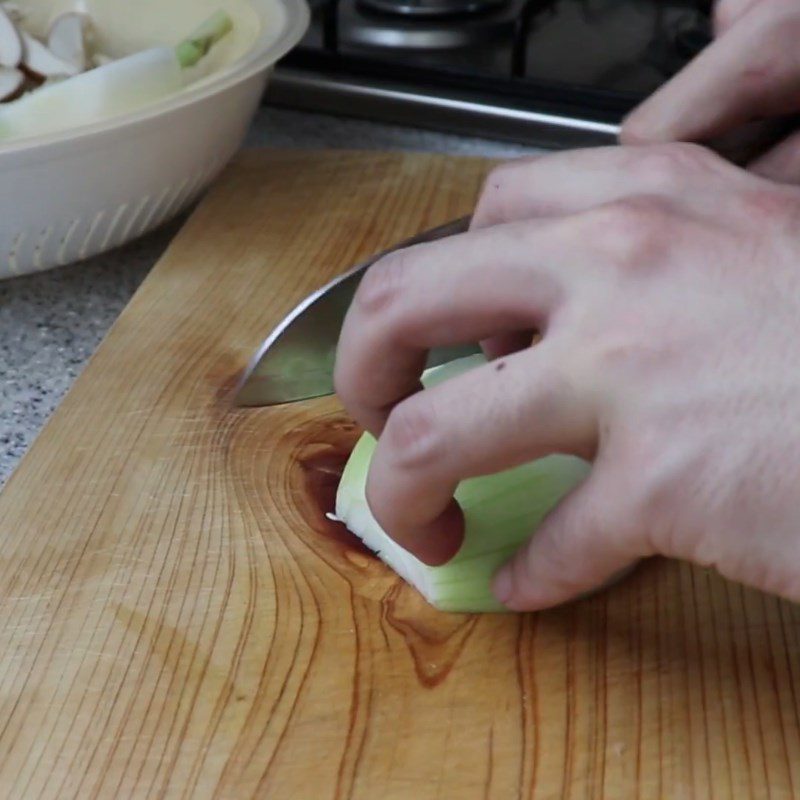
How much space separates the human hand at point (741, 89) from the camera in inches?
24.7

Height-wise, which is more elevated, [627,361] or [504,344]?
[627,361]

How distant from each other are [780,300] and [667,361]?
5 cm

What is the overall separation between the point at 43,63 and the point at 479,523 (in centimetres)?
64

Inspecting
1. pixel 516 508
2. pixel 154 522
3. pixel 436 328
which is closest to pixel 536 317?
pixel 436 328

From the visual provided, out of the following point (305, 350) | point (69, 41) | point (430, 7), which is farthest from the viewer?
point (430, 7)

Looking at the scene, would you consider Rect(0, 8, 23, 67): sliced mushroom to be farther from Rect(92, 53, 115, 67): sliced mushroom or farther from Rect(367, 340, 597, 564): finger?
Rect(367, 340, 597, 564): finger

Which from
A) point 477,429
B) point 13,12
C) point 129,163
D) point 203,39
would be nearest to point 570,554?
point 477,429

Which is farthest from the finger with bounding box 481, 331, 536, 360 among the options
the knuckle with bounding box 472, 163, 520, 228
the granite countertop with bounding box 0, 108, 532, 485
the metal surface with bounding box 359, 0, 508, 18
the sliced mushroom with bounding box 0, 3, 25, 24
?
the metal surface with bounding box 359, 0, 508, 18

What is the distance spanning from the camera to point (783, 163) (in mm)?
649

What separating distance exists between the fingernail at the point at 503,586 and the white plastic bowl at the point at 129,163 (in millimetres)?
456

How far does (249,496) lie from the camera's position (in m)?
0.69

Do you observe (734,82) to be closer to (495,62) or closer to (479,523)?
(479,523)

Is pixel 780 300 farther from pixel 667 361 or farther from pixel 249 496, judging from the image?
pixel 249 496

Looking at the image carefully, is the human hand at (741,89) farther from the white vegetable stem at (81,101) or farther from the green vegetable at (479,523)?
the white vegetable stem at (81,101)
